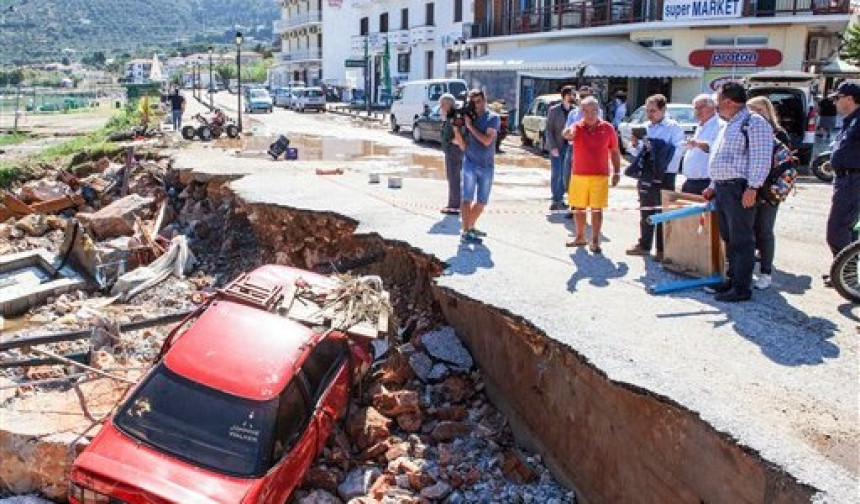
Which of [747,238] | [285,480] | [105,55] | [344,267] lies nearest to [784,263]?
[747,238]

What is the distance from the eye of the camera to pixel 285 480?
566cm

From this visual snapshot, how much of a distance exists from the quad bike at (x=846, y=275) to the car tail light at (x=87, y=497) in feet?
19.6

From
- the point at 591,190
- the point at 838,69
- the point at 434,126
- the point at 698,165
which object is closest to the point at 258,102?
the point at 434,126

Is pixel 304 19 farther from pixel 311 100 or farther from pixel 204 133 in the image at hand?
pixel 204 133

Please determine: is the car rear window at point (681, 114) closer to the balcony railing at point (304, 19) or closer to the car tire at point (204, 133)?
the car tire at point (204, 133)

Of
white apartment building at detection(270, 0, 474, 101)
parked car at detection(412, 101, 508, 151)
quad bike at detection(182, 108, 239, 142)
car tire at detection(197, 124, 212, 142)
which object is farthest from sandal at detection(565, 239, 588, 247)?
white apartment building at detection(270, 0, 474, 101)

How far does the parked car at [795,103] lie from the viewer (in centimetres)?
1678

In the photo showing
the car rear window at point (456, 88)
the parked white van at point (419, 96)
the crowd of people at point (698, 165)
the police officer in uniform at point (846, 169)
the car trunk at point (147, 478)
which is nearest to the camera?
the car trunk at point (147, 478)

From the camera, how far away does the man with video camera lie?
9031 millimetres

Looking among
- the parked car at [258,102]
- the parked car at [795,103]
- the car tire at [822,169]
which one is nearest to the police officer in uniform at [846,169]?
the car tire at [822,169]

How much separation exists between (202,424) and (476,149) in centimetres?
476

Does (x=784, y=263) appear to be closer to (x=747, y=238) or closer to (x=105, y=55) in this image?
(x=747, y=238)

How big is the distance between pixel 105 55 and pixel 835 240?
8034 inches

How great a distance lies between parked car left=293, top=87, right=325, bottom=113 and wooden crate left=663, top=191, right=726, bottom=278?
39.1 metres
